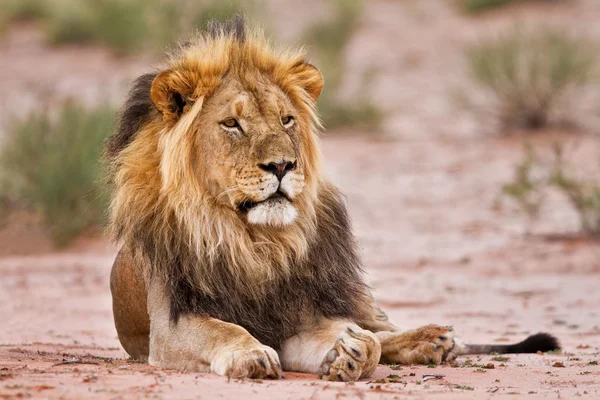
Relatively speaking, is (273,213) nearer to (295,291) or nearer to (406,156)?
(295,291)

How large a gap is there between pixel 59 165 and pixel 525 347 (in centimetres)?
798

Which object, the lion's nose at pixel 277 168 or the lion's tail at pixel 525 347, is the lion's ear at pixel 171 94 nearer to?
the lion's nose at pixel 277 168

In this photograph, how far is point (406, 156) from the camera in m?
15.3

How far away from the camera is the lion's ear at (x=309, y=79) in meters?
5.27

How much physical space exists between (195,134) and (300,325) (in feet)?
3.17

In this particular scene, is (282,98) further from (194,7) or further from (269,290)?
(194,7)

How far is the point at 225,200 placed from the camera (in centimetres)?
486

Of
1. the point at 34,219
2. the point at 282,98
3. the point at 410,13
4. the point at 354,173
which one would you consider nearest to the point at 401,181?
the point at 354,173

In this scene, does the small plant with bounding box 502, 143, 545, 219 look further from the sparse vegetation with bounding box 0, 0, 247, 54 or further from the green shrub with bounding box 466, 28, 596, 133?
the sparse vegetation with bounding box 0, 0, 247, 54

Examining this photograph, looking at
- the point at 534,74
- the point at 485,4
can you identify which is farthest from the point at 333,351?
the point at 485,4

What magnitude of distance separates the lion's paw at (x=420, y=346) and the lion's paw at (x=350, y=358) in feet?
2.45

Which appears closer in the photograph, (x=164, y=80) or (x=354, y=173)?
(x=164, y=80)

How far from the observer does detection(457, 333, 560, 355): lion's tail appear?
5.99 meters

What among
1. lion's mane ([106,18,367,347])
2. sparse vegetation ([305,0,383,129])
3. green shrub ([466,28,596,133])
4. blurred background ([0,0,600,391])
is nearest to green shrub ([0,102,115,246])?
blurred background ([0,0,600,391])
